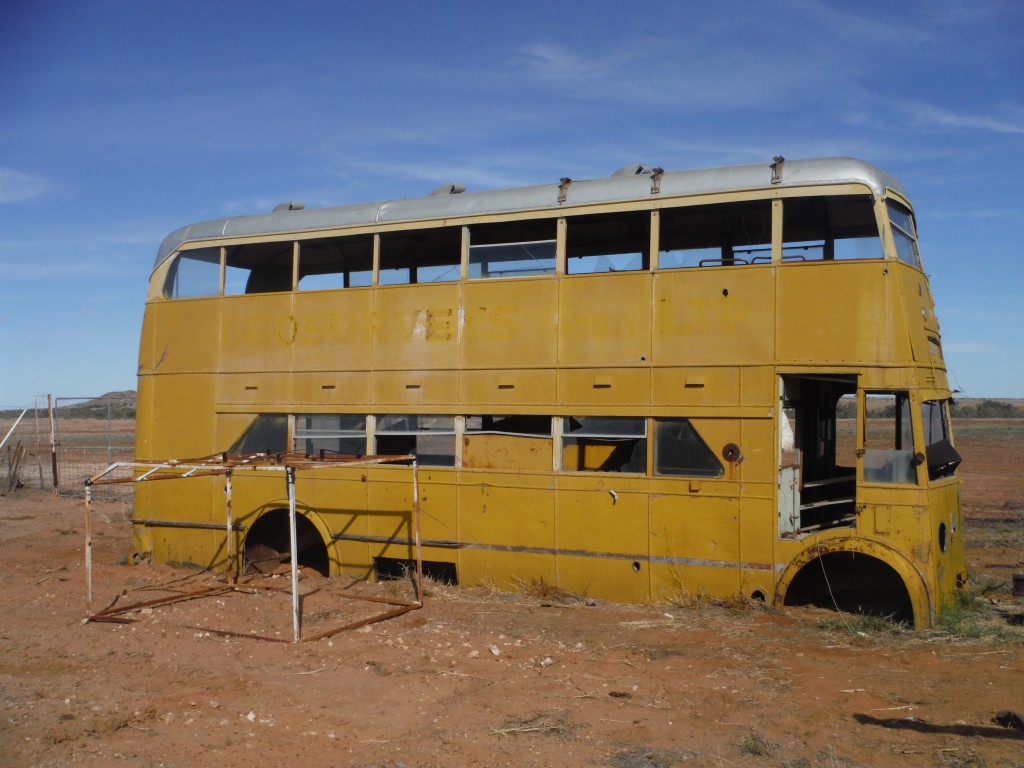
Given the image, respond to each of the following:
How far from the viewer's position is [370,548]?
Result: 11.4 meters

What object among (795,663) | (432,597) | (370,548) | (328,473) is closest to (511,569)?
(432,597)

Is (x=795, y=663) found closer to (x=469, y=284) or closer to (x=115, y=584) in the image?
(x=469, y=284)

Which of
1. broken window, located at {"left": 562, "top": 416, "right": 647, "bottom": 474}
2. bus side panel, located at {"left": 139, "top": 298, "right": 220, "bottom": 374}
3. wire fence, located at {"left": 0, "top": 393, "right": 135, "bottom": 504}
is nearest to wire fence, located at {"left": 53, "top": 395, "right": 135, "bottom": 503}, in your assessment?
wire fence, located at {"left": 0, "top": 393, "right": 135, "bottom": 504}

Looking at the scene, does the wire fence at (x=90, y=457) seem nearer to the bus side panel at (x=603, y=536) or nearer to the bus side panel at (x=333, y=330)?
the bus side panel at (x=333, y=330)

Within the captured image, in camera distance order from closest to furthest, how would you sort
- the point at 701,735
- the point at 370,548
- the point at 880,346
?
the point at 701,735 < the point at 880,346 < the point at 370,548

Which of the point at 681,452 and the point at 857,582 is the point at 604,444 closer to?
the point at 681,452

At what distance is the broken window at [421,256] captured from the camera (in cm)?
1124

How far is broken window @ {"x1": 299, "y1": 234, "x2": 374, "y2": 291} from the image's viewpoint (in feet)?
38.9

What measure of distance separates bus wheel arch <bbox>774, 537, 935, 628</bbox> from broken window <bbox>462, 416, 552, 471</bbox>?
9.95 ft

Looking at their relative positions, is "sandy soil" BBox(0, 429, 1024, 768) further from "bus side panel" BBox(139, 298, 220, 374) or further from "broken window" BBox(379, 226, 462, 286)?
"broken window" BBox(379, 226, 462, 286)

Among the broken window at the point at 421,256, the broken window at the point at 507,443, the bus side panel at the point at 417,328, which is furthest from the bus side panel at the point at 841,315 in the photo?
the broken window at the point at 421,256

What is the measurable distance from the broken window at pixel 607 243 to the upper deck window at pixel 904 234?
8.40 feet

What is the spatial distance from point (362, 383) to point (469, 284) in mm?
1970

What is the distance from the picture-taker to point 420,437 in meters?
11.2
